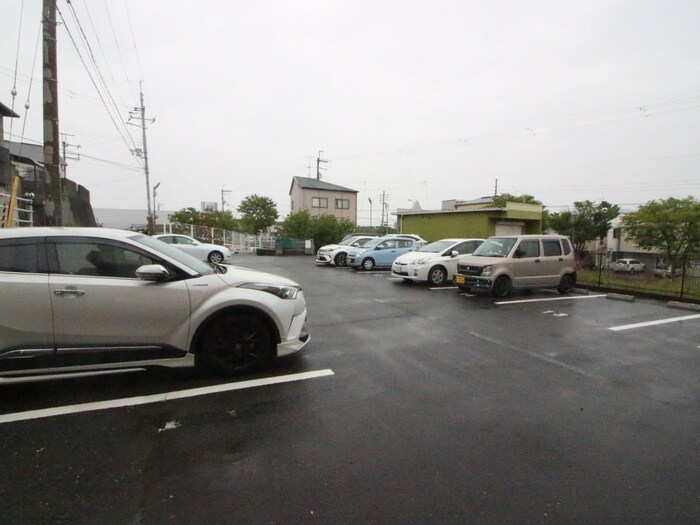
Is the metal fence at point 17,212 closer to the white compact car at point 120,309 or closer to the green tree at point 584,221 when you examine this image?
the white compact car at point 120,309

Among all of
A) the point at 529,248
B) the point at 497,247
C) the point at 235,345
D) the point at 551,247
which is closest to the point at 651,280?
the point at 551,247

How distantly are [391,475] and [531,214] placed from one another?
22.4 meters

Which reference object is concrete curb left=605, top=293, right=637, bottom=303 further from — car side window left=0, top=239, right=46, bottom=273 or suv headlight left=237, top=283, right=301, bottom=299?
car side window left=0, top=239, right=46, bottom=273

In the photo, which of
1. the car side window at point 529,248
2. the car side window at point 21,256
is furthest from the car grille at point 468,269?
the car side window at point 21,256

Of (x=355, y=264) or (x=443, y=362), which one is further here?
(x=355, y=264)

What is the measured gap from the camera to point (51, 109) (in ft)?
29.5

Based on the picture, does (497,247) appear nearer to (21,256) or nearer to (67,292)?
(67,292)

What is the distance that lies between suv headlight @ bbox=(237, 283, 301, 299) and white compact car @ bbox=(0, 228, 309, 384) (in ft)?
0.07

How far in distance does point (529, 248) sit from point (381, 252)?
6.83 meters

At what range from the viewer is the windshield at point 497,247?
9773 mm

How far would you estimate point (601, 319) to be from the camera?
7.20 metres

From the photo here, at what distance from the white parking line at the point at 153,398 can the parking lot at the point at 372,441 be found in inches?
0.7

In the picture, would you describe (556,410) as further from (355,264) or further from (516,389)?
(355,264)

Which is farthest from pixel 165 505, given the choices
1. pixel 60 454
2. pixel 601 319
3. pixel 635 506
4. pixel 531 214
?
pixel 531 214
